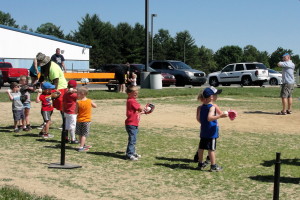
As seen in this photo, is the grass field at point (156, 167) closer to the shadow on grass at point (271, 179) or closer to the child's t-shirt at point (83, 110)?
the shadow on grass at point (271, 179)

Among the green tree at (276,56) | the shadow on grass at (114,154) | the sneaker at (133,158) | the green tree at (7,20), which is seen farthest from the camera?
the green tree at (276,56)

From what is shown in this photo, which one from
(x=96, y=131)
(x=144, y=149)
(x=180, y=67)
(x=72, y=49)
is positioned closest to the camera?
(x=144, y=149)

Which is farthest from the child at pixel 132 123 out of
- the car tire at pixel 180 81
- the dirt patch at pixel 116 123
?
the car tire at pixel 180 81

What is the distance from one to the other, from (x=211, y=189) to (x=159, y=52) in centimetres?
9764

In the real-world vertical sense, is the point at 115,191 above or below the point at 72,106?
below

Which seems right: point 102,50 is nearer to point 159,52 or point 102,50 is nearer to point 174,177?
point 159,52

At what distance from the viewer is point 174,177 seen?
6.93 m

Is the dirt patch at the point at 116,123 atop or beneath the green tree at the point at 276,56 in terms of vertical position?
beneath

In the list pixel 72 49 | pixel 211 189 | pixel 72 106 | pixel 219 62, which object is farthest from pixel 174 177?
pixel 219 62

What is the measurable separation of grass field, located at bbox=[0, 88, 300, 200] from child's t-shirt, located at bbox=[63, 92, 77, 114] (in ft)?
2.22

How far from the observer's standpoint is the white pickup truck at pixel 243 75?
32312 mm

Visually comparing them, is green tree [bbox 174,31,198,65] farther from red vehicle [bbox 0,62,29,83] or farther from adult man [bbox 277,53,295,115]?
adult man [bbox 277,53,295,115]

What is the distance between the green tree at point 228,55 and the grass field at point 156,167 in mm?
138636

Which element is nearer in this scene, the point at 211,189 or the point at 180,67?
the point at 211,189
